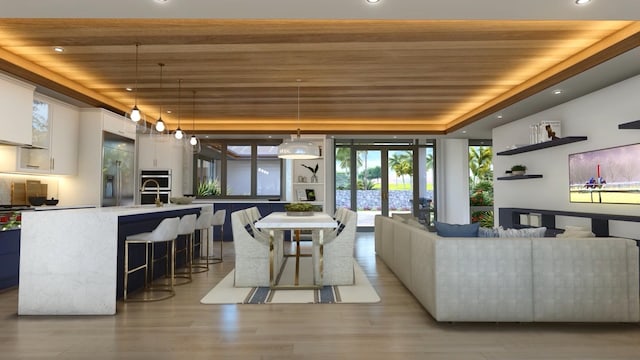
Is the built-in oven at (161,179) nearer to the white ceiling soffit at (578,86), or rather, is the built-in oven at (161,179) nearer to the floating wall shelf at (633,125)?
the white ceiling soffit at (578,86)

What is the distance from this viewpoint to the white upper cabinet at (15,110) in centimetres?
438

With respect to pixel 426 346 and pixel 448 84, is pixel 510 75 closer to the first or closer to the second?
pixel 448 84

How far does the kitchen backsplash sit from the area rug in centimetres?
302

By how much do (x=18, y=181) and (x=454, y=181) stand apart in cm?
860

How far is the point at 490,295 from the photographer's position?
2953 millimetres

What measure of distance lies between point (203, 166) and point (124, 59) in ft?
15.9

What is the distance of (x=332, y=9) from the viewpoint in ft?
9.32

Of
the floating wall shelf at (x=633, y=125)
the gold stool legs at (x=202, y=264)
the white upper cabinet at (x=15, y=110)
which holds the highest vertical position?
the white upper cabinet at (x=15, y=110)

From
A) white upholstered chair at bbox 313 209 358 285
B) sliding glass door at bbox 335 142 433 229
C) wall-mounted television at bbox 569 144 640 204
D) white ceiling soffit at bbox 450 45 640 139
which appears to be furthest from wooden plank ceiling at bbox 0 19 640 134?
sliding glass door at bbox 335 142 433 229

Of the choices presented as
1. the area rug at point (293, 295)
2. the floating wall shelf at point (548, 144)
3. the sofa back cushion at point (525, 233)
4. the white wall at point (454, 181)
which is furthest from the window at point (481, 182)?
the sofa back cushion at point (525, 233)

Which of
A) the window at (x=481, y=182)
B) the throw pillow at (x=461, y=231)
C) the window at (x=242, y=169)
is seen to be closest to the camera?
the throw pillow at (x=461, y=231)

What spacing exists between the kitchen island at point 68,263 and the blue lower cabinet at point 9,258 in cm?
114

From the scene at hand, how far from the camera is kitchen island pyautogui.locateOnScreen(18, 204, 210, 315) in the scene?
10.9 ft

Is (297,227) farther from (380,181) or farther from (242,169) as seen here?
(380,181)
